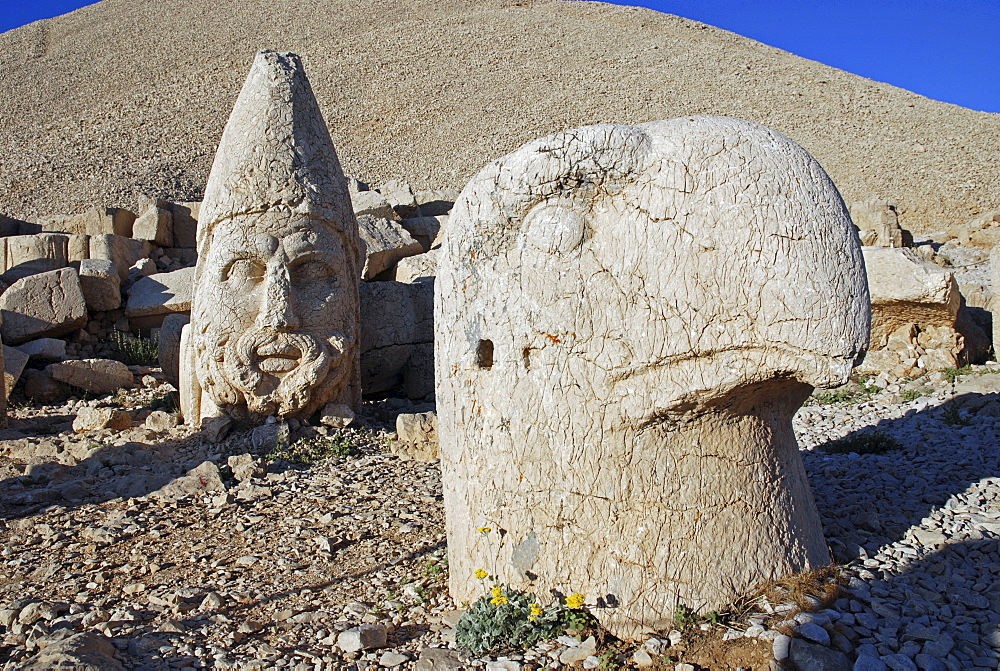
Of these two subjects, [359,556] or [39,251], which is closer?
[359,556]

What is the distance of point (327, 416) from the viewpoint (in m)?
4.97

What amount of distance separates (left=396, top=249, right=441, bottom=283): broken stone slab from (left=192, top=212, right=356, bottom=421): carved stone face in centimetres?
247

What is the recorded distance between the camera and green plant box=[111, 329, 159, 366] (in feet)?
25.9

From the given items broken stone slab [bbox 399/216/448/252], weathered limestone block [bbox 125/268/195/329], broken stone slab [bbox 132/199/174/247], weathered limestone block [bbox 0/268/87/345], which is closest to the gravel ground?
weathered limestone block [bbox 0/268/87/345]

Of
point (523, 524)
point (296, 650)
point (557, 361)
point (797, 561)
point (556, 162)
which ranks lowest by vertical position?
point (296, 650)

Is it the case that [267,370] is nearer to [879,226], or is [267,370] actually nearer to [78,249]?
[78,249]

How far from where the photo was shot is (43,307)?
25.8 ft

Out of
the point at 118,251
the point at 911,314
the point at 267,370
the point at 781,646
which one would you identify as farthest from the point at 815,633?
the point at 118,251

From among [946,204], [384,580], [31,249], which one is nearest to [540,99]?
[946,204]

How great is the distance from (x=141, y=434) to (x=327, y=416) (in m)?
1.39

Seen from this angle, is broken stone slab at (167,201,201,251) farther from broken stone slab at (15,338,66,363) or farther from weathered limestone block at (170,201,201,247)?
broken stone slab at (15,338,66,363)

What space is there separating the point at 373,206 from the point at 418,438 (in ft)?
22.0

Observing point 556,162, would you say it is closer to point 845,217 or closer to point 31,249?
point 845,217

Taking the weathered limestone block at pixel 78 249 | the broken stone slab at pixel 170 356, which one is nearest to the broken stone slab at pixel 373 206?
the weathered limestone block at pixel 78 249
